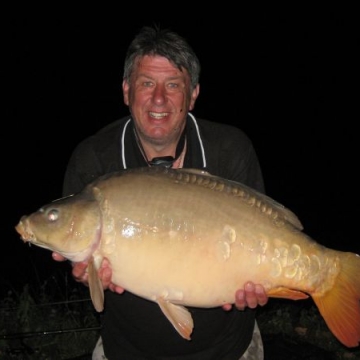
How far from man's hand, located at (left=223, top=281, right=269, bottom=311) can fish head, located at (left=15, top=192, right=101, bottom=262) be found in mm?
569

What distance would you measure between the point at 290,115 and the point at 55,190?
33.5 feet

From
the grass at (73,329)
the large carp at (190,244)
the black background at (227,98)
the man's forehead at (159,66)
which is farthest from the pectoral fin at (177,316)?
the black background at (227,98)

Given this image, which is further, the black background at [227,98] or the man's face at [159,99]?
the black background at [227,98]

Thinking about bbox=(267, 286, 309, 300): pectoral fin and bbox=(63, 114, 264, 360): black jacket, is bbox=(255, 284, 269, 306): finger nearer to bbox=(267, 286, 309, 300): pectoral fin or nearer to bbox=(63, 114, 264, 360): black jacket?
bbox=(267, 286, 309, 300): pectoral fin

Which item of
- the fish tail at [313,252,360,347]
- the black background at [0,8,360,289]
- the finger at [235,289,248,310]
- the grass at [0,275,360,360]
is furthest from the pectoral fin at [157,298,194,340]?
the black background at [0,8,360,289]

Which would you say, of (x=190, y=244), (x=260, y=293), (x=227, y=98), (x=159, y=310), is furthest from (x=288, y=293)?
(x=227, y=98)

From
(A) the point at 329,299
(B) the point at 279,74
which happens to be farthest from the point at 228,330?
(B) the point at 279,74

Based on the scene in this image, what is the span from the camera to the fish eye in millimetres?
1853

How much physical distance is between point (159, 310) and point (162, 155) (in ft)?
2.26

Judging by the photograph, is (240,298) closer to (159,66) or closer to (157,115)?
(157,115)

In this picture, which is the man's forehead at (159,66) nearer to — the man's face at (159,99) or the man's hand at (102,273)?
the man's face at (159,99)

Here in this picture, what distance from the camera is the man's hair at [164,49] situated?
2199 mm

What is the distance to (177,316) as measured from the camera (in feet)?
5.92

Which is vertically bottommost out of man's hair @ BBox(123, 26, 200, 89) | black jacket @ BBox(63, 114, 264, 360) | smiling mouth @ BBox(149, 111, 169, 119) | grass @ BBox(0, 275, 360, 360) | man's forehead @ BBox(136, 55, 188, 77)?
grass @ BBox(0, 275, 360, 360)
